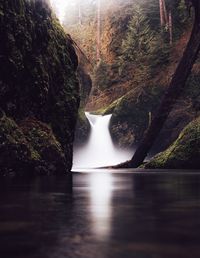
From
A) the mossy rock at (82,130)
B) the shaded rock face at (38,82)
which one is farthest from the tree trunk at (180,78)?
the mossy rock at (82,130)

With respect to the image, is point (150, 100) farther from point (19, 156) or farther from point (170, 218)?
point (170, 218)

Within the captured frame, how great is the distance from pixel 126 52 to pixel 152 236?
41873mm

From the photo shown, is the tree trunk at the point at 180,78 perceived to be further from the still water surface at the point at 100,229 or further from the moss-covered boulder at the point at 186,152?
the still water surface at the point at 100,229

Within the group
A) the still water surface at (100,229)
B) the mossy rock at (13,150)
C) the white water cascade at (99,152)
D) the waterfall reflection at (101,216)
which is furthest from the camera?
the white water cascade at (99,152)

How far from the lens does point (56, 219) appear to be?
14.4 ft

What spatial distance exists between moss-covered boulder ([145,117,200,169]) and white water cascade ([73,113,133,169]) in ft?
34.2

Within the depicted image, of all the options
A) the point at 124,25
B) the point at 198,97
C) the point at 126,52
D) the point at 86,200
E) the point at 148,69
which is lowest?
the point at 86,200

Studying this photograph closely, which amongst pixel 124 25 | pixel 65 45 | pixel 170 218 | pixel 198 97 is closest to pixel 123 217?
pixel 170 218

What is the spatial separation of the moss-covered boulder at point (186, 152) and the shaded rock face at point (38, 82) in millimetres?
Result: 5392

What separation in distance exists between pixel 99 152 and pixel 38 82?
16041 millimetres

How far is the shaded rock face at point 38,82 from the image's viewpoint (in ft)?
49.0

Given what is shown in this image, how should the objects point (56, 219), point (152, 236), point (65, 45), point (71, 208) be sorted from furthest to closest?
point (65, 45) → point (71, 208) → point (56, 219) → point (152, 236)

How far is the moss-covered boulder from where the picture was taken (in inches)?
835

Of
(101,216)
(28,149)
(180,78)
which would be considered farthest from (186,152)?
(101,216)
